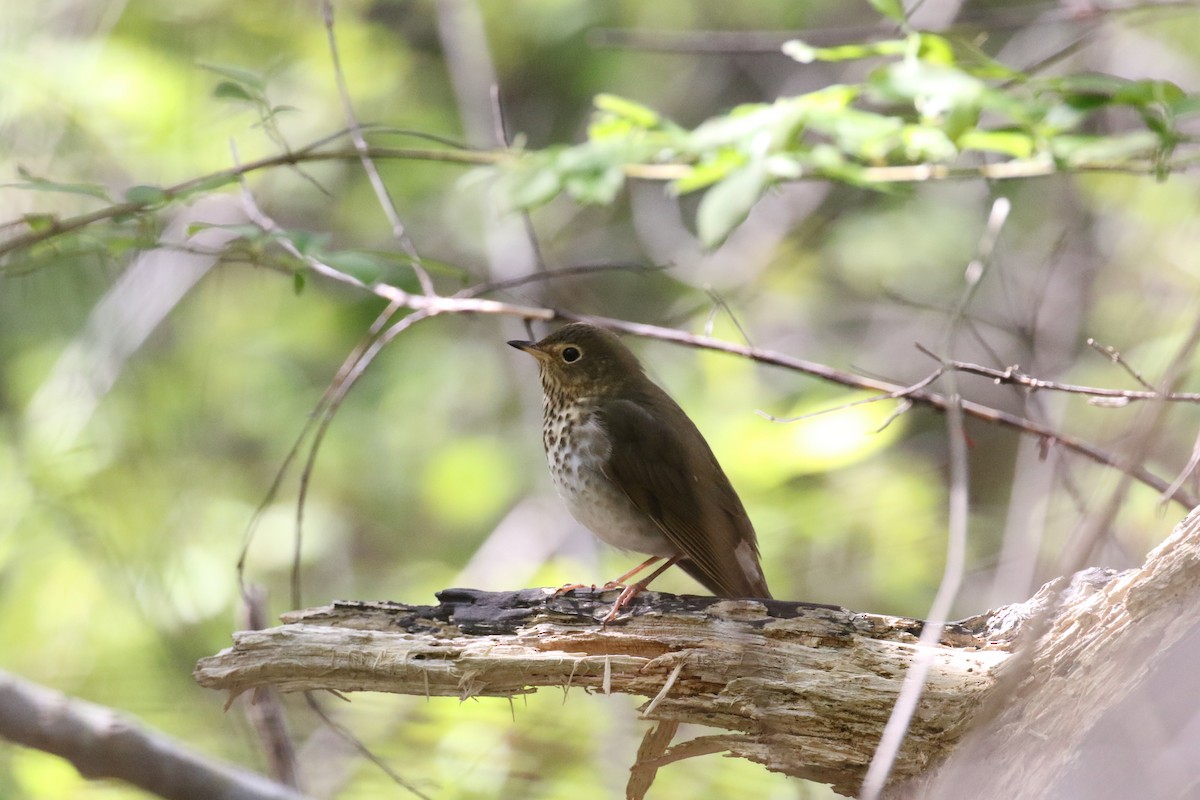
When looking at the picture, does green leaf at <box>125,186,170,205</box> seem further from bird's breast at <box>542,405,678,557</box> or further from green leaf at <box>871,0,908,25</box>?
green leaf at <box>871,0,908,25</box>

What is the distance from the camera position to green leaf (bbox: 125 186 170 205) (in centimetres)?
235

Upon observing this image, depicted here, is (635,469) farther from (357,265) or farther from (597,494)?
(357,265)

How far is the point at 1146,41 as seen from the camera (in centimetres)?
601

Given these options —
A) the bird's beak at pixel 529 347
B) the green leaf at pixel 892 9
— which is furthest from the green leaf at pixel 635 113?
the bird's beak at pixel 529 347

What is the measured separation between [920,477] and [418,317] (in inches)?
114

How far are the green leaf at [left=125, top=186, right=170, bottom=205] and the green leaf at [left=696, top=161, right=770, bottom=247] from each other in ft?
3.94

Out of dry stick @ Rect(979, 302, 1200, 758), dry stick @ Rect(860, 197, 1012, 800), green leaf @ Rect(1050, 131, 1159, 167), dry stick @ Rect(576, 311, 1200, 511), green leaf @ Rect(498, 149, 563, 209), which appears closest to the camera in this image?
dry stick @ Rect(979, 302, 1200, 758)

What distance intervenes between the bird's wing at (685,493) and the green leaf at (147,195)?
1.45 metres

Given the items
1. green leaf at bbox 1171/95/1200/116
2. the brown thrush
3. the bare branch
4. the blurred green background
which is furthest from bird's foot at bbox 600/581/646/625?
green leaf at bbox 1171/95/1200/116

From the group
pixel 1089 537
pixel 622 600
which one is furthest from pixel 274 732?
pixel 1089 537

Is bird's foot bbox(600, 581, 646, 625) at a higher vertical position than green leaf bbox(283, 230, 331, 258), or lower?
lower

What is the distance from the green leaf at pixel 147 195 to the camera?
2352 millimetres

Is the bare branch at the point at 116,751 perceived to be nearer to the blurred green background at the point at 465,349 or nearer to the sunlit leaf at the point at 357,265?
the blurred green background at the point at 465,349

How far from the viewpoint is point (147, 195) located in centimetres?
236
